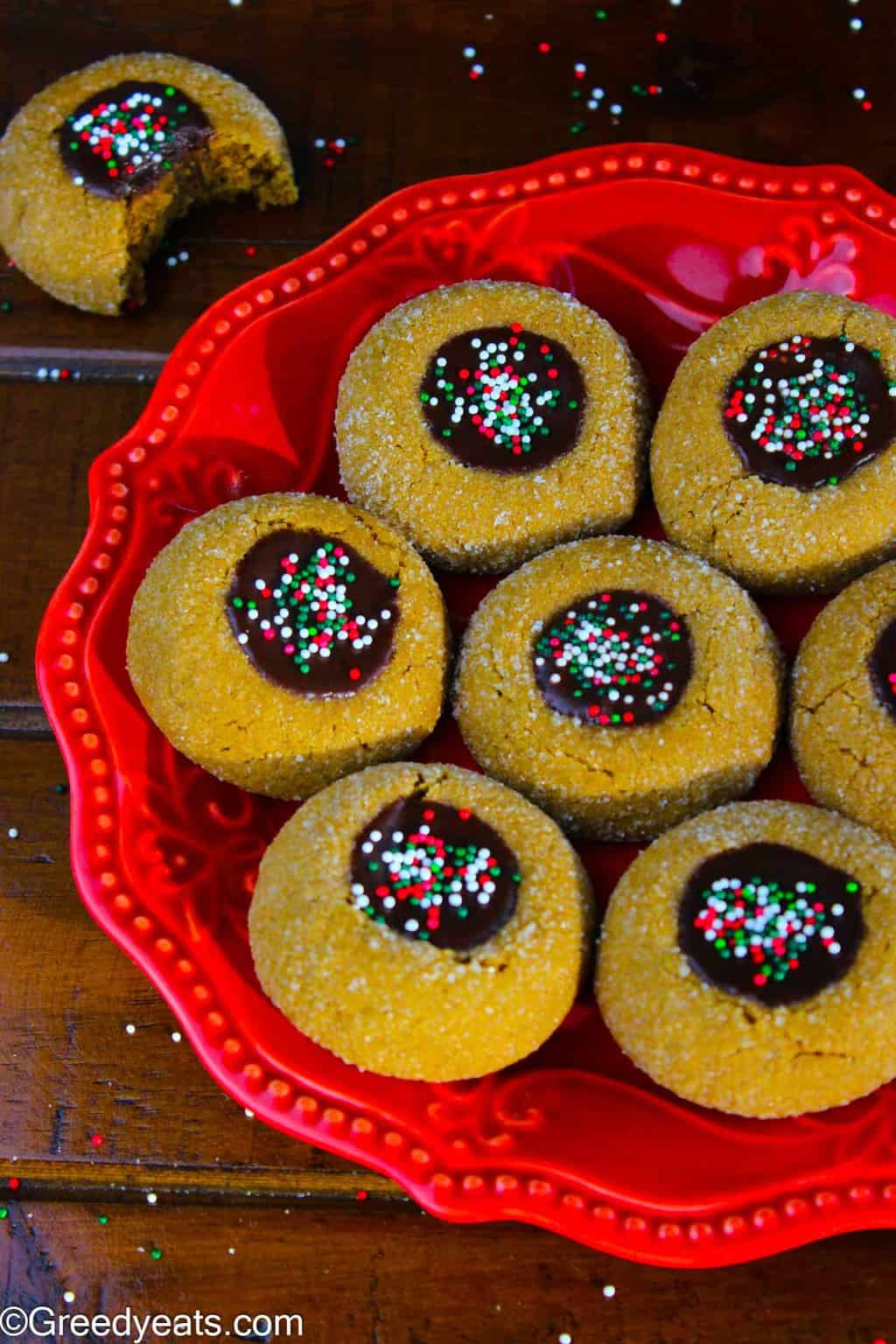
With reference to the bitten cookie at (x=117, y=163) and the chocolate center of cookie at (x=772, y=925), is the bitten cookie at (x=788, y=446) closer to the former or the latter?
the chocolate center of cookie at (x=772, y=925)

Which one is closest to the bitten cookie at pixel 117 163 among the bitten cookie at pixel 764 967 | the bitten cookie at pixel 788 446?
the bitten cookie at pixel 788 446

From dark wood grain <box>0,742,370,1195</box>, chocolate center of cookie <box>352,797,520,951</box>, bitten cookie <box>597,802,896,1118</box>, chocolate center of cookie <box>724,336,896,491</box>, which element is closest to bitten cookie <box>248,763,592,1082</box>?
chocolate center of cookie <box>352,797,520,951</box>

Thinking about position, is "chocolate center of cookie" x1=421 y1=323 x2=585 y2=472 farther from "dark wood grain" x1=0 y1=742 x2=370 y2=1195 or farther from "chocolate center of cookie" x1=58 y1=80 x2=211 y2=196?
"dark wood grain" x1=0 y1=742 x2=370 y2=1195

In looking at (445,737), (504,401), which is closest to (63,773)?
(445,737)

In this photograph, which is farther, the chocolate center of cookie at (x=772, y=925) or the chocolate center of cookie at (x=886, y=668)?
the chocolate center of cookie at (x=886, y=668)

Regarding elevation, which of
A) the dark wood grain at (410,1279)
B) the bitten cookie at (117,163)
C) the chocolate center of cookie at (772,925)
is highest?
the bitten cookie at (117,163)

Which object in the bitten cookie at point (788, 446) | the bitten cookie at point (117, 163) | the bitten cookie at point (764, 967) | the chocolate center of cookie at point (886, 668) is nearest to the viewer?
the bitten cookie at point (764, 967)

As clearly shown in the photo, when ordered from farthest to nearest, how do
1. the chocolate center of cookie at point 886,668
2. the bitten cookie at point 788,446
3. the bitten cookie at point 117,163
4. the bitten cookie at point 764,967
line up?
the bitten cookie at point 117,163, the bitten cookie at point 788,446, the chocolate center of cookie at point 886,668, the bitten cookie at point 764,967

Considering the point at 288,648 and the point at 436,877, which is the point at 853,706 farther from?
the point at 288,648
